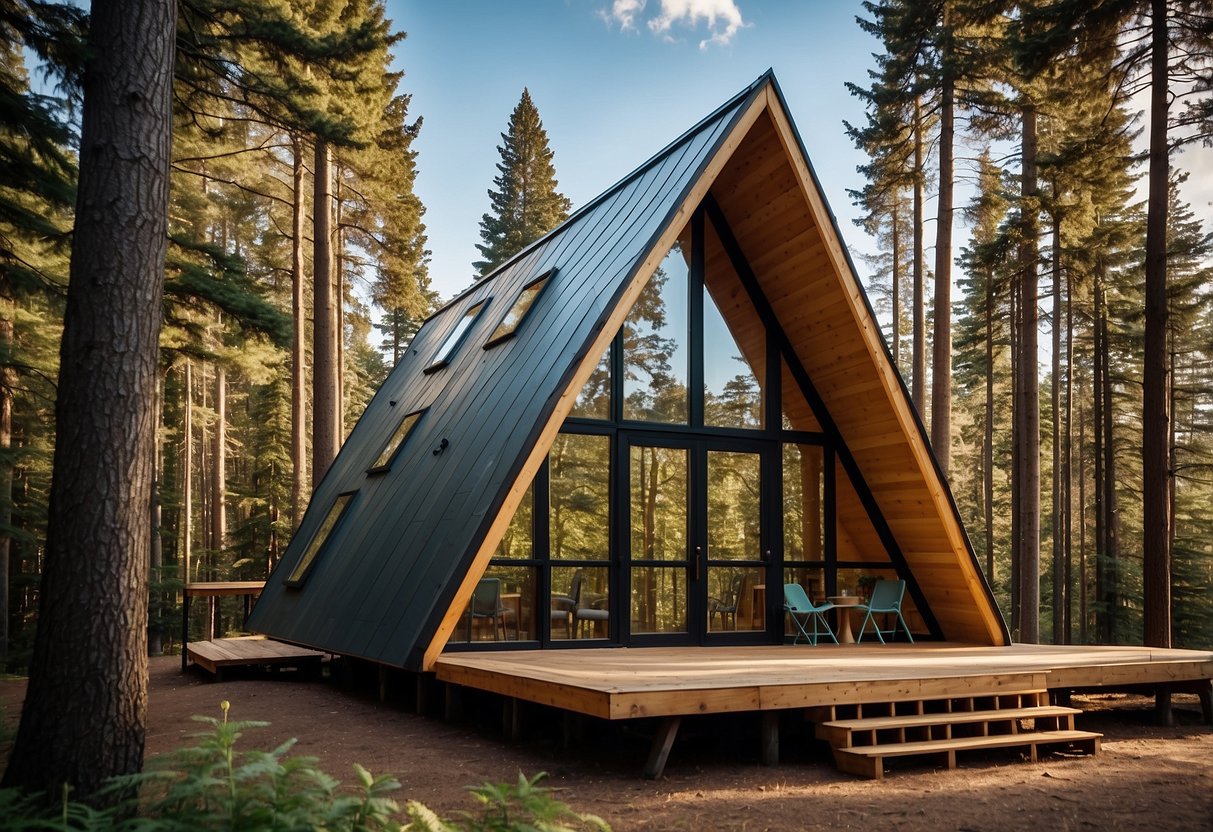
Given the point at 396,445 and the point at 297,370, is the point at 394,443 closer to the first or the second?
the point at 396,445

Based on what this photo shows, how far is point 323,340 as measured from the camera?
43.3ft

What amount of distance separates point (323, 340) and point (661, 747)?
9.75m

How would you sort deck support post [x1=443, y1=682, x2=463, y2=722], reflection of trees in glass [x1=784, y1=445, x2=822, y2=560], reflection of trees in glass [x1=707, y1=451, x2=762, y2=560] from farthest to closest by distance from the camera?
reflection of trees in glass [x1=784, y1=445, x2=822, y2=560] < reflection of trees in glass [x1=707, y1=451, x2=762, y2=560] < deck support post [x1=443, y1=682, x2=463, y2=722]

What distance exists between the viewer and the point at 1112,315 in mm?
18078

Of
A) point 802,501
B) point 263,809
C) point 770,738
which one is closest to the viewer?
point 263,809

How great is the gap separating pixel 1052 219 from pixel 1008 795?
37.6ft

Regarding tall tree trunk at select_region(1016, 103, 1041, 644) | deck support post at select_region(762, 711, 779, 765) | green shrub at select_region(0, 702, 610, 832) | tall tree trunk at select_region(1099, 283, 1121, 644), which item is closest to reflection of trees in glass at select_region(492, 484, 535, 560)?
deck support post at select_region(762, 711, 779, 765)

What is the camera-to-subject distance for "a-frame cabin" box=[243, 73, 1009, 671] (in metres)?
7.40

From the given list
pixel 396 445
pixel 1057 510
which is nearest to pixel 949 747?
pixel 396 445

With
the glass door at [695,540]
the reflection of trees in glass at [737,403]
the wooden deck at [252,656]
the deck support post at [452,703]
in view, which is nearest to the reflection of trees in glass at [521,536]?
the glass door at [695,540]

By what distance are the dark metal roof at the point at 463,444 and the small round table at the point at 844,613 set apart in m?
4.14

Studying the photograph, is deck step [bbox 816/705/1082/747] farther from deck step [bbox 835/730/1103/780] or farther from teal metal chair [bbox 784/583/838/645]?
teal metal chair [bbox 784/583/838/645]

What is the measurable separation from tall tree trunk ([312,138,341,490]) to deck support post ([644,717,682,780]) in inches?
354

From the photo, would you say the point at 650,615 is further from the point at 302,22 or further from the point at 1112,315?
the point at 1112,315
